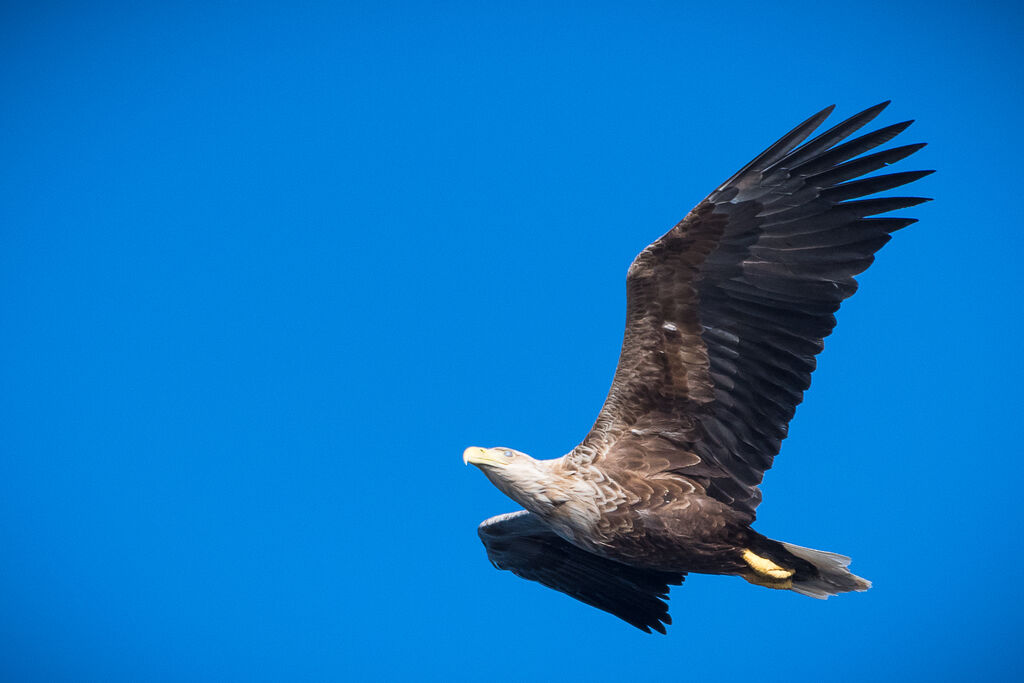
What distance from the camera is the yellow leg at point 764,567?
5645 millimetres

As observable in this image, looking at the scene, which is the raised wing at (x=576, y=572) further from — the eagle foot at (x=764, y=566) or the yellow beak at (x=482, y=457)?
the yellow beak at (x=482, y=457)

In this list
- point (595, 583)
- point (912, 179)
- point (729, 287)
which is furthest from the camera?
point (595, 583)

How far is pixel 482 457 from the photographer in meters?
5.41

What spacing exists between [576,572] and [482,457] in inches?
77.9

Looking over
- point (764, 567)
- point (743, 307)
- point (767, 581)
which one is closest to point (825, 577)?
point (767, 581)

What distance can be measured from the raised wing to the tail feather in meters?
0.99

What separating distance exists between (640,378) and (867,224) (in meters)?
1.54

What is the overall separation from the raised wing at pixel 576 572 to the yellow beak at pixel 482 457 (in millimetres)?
1332

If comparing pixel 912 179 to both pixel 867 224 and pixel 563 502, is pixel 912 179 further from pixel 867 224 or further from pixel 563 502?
pixel 563 502

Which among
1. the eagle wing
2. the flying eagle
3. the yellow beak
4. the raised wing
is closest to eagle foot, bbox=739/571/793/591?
the flying eagle

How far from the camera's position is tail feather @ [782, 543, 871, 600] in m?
5.85

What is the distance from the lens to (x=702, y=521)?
5.54m

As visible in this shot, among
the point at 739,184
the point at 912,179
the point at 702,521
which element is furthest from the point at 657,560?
the point at 912,179

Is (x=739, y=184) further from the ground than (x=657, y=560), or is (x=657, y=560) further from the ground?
(x=739, y=184)
